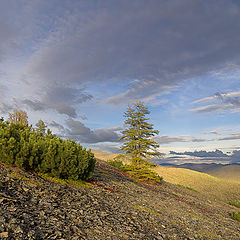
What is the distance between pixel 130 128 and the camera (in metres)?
24.2

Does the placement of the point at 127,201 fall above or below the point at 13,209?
below

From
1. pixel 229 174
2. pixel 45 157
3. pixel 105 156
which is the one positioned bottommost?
pixel 229 174

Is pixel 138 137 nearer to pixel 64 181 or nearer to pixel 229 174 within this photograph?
pixel 64 181

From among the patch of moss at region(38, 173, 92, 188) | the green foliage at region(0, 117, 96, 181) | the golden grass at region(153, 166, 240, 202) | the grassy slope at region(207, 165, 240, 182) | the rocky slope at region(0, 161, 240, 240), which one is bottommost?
the grassy slope at region(207, 165, 240, 182)

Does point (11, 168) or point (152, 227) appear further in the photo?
point (11, 168)

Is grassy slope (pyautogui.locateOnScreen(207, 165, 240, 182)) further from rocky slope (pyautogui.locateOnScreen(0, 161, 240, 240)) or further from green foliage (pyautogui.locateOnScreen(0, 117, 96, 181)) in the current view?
green foliage (pyautogui.locateOnScreen(0, 117, 96, 181))

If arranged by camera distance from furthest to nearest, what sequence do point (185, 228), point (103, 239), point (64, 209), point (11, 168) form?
point (11, 168) < point (185, 228) < point (64, 209) < point (103, 239)

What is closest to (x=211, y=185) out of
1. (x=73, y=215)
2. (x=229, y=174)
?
(x=73, y=215)

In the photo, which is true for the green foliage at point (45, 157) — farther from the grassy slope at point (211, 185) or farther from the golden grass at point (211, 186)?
the grassy slope at point (211, 185)

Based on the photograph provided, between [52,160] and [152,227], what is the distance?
5.64 m

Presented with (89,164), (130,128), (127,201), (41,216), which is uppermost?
(130,128)

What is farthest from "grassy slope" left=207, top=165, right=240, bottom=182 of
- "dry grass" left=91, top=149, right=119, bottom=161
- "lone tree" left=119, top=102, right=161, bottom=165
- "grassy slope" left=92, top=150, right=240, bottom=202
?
"lone tree" left=119, top=102, right=161, bottom=165

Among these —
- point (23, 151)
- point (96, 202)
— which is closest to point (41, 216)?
point (96, 202)

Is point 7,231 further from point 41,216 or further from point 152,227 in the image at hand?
point 152,227
